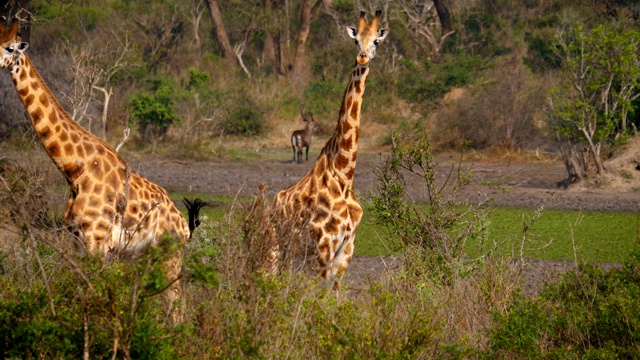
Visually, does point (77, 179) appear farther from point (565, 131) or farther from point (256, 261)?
point (565, 131)

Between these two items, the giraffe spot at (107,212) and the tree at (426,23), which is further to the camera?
the tree at (426,23)

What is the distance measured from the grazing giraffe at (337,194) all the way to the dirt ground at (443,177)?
5.34m

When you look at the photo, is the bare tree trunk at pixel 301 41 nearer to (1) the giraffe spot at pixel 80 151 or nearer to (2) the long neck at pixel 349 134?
(2) the long neck at pixel 349 134

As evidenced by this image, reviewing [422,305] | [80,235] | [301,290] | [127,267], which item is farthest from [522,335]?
[80,235]

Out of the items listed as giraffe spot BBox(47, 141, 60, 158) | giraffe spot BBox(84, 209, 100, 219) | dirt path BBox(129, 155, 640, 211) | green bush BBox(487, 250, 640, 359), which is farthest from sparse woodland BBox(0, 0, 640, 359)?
dirt path BBox(129, 155, 640, 211)

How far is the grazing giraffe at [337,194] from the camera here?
708 centimetres

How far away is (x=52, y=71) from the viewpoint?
2206 cm

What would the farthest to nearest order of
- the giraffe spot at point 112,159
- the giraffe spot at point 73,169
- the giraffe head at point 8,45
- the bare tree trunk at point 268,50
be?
the bare tree trunk at point 268,50, the giraffe spot at point 112,159, the giraffe spot at point 73,169, the giraffe head at point 8,45

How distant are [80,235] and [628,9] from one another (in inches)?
965

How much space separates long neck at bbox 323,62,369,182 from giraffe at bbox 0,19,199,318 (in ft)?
3.69

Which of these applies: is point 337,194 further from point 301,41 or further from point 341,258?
point 301,41

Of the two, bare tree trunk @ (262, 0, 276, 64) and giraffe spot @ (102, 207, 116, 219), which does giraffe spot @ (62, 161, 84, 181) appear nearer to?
giraffe spot @ (102, 207, 116, 219)

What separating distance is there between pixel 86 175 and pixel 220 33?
28.1 m

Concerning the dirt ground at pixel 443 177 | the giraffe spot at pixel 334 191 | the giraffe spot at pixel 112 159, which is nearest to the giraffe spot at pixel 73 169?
the giraffe spot at pixel 112 159
